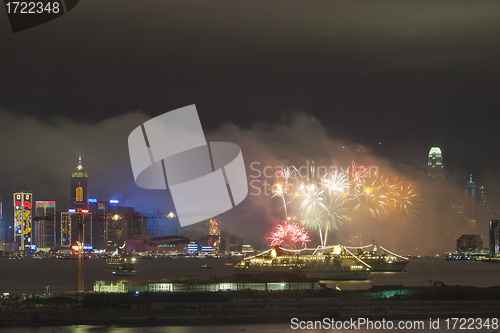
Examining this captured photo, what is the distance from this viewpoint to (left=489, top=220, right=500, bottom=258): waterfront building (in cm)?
19362

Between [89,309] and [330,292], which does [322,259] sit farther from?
[89,309]

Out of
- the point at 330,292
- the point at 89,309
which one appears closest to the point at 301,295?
the point at 330,292

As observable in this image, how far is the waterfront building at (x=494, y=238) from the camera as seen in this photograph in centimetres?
19362

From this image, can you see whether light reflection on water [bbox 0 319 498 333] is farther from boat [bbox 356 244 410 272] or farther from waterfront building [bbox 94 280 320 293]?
boat [bbox 356 244 410 272]

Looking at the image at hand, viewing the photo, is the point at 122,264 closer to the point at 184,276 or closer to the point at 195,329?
the point at 184,276

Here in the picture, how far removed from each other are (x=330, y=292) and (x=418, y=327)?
960cm

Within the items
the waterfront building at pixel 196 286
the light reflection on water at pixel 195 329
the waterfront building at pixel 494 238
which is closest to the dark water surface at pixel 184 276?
the waterfront building at pixel 196 286

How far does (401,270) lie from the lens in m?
97.8

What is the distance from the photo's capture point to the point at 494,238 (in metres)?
196

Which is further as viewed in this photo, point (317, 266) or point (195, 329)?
point (317, 266)

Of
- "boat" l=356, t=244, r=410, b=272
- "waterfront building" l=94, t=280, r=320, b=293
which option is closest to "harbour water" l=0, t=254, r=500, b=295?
"boat" l=356, t=244, r=410, b=272

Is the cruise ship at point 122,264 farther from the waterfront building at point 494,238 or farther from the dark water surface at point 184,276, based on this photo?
the waterfront building at point 494,238

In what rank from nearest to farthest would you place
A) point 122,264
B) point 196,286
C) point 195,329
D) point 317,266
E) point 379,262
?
point 195,329
point 196,286
point 317,266
point 379,262
point 122,264

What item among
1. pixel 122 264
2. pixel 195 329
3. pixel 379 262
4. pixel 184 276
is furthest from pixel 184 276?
pixel 195 329
